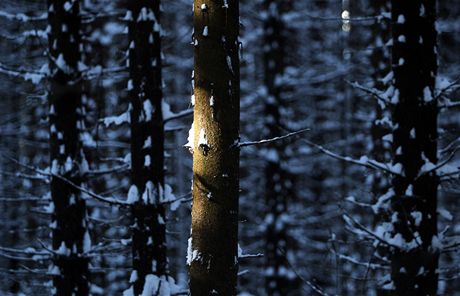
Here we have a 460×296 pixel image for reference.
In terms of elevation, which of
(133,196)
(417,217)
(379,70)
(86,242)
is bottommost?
(86,242)

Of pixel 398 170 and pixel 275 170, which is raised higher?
pixel 275 170

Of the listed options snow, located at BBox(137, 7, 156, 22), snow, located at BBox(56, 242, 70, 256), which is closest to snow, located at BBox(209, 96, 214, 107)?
snow, located at BBox(137, 7, 156, 22)

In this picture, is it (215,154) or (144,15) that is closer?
(215,154)

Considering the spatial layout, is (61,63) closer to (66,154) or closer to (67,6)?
(67,6)

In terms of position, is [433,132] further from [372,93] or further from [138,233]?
[138,233]

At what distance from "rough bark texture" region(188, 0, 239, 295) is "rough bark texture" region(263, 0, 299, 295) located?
9.78 m

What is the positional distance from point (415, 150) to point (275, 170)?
329 inches

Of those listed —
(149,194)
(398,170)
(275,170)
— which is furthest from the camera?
(275,170)

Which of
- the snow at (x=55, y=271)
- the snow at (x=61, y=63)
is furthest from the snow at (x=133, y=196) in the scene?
the snow at (x=61, y=63)

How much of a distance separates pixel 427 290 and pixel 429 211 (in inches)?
32.7

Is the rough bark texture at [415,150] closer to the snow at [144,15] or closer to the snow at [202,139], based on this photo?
the snow at [202,139]

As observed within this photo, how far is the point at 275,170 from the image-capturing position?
46.2 ft

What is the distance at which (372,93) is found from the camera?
6.03 m

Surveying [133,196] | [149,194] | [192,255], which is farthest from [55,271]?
[192,255]
